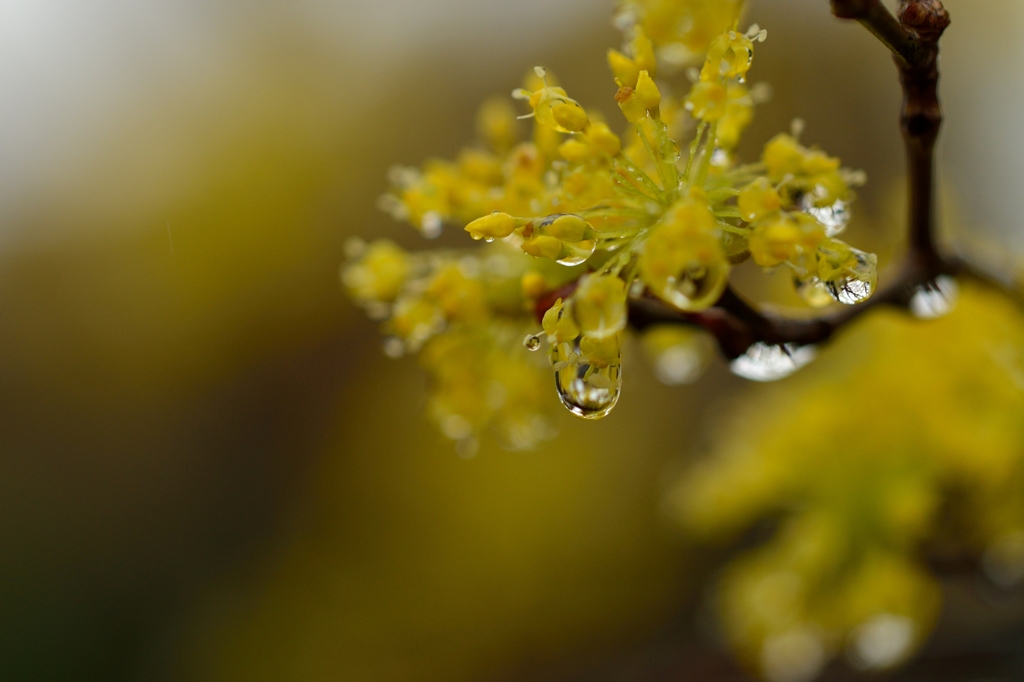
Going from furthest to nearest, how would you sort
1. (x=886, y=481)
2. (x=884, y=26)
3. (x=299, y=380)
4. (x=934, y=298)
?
1. (x=299, y=380)
2. (x=886, y=481)
3. (x=934, y=298)
4. (x=884, y=26)

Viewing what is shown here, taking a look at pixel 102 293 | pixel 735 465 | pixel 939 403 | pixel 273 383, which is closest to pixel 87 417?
pixel 102 293

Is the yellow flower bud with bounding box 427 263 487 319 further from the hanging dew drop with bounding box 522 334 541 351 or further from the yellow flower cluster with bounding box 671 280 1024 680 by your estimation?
the yellow flower cluster with bounding box 671 280 1024 680

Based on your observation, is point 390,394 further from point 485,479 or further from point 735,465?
point 735,465

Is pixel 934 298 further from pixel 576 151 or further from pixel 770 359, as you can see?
pixel 576 151

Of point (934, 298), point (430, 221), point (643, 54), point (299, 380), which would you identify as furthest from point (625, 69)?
point (299, 380)

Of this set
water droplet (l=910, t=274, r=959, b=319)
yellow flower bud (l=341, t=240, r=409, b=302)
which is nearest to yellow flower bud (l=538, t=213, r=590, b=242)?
yellow flower bud (l=341, t=240, r=409, b=302)

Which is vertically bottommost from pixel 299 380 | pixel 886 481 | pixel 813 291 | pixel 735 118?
pixel 299 380
